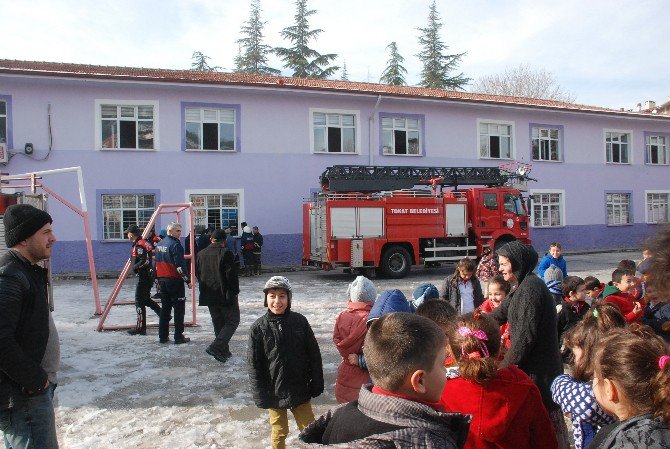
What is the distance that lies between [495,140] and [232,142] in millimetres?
11190

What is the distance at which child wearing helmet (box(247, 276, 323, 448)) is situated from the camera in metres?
3.90

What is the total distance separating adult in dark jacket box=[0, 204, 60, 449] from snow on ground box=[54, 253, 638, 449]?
1793 mm

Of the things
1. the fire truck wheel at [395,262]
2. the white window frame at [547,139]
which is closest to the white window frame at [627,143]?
the white window frame at [547,139]

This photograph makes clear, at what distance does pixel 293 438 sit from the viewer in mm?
4547

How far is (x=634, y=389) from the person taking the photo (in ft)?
6.16

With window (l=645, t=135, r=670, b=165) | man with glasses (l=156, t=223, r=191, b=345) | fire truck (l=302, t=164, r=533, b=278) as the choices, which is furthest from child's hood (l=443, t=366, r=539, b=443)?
window (l=645, t=135, r=670, b=165)

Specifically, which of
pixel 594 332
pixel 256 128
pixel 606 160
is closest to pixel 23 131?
pixel 256 128

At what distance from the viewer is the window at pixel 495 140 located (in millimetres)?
22531

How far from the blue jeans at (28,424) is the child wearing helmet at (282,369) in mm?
1441

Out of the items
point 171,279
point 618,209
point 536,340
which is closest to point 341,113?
point 171,279

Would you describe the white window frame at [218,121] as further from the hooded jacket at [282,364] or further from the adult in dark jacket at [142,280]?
the hooded jacket at [282,364]

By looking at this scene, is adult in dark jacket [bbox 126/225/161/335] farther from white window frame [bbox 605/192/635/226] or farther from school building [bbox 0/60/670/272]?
white window frame [bbox 605/192/635/226]

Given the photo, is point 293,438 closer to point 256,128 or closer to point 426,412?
point 426,412

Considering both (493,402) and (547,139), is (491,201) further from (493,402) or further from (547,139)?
(493,402)
